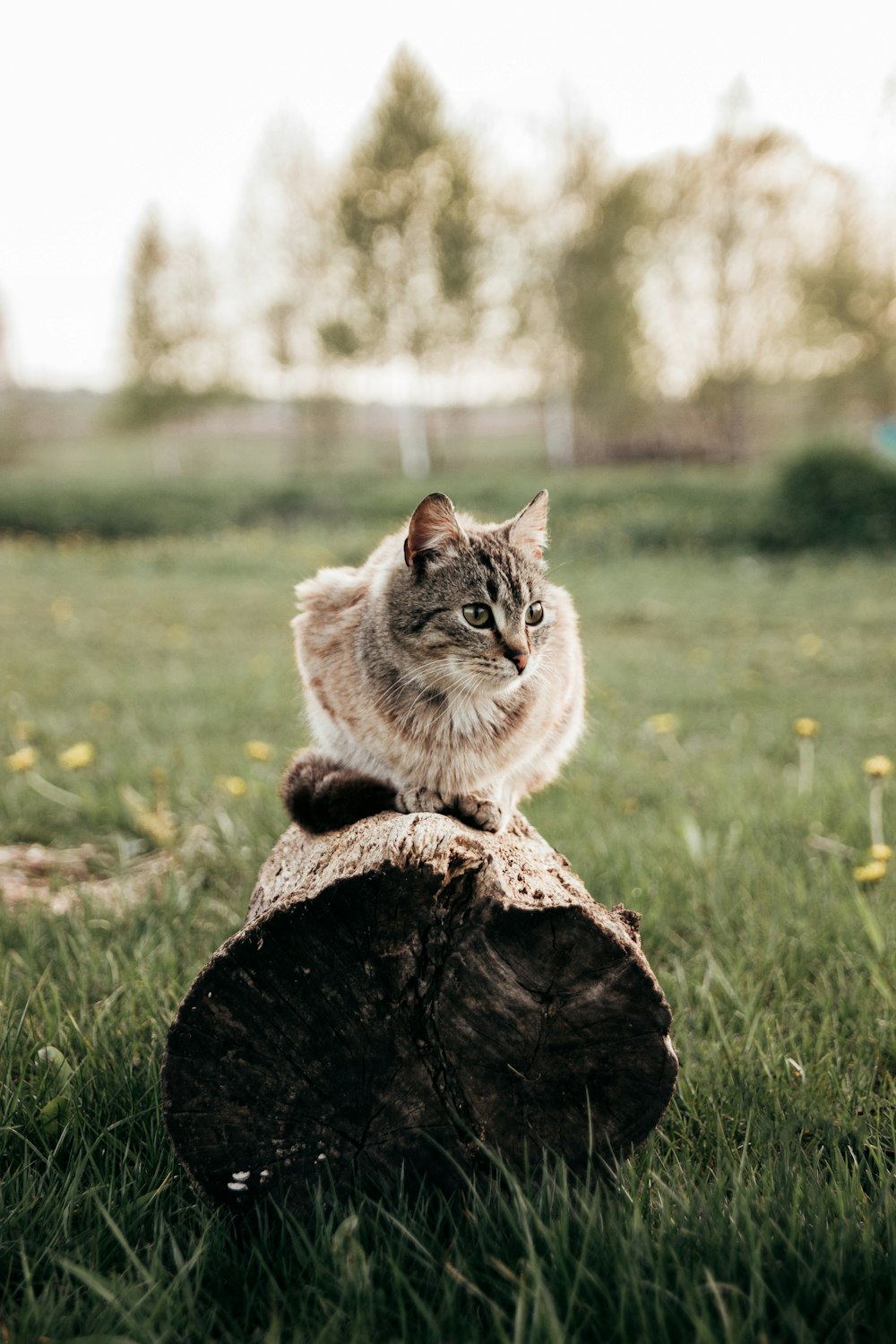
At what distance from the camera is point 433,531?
228 centimetres

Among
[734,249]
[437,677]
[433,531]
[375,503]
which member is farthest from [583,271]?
[437,677]

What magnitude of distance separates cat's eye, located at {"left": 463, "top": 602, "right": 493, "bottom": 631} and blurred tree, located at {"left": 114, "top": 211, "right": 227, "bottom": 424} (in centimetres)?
3491

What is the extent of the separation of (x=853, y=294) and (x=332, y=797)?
1218 inches

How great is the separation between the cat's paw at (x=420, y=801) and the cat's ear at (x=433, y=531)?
592 mm

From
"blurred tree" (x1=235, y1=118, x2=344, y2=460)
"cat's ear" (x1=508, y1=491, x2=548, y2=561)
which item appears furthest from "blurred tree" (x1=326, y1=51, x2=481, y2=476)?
"cat's ear" (x1=508, y1=491, x2=548, y2=561)

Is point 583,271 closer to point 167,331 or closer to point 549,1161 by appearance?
point 167,331

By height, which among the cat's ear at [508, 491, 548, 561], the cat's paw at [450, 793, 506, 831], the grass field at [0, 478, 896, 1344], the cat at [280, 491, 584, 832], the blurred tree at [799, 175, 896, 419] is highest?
the blurred tree at [799, 175, 896, 419]

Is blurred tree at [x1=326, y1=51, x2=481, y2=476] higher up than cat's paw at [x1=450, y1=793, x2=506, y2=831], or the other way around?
blurred tree at [x1=326, y1=51, x2=481, y2=476]

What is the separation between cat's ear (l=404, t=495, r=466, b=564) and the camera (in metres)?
2.21

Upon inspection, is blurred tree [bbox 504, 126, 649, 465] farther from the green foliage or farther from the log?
the log

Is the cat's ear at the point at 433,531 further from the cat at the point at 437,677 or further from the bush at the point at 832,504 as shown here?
the bush at the point at 832,504

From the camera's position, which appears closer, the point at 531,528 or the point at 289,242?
the point at 531,528

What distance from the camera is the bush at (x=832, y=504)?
15.3 meters

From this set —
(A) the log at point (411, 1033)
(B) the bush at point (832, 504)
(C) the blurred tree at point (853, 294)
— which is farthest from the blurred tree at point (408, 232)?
(A) the log at point (411, 1033)
